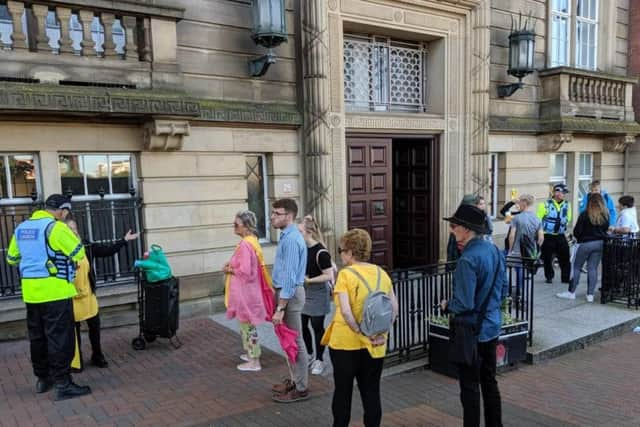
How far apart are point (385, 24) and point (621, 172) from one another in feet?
31.7

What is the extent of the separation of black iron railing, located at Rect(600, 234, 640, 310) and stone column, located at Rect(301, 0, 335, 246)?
4.49 meters

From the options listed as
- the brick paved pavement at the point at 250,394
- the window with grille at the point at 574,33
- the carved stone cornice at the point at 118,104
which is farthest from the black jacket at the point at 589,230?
the window with grille at the point at 574,33

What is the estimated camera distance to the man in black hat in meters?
3.67

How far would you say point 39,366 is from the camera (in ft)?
16.1

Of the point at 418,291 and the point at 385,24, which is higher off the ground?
the point at 385,24

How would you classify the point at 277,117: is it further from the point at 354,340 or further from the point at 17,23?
the point at 354,340

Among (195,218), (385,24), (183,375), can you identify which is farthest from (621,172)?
(183,375)

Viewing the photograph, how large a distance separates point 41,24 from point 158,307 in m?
3.87

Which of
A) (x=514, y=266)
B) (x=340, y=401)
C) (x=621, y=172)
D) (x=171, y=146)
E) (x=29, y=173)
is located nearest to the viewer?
(x=340, y=401)

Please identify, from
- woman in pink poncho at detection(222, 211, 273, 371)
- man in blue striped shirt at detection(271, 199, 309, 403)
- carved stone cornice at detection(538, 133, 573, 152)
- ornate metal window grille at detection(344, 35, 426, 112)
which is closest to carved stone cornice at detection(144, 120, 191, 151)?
woman in pink poncho at detection(222, 211, 273, 371)

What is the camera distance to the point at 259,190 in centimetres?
856

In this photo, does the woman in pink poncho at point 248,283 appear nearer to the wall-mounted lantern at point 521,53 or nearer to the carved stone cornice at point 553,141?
the wall-mounted lantern at point 521,53

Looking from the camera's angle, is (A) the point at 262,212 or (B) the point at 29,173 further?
(A) the point at 262,212

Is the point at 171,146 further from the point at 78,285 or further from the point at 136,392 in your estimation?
the point at 136,392
